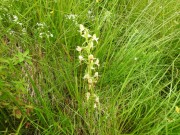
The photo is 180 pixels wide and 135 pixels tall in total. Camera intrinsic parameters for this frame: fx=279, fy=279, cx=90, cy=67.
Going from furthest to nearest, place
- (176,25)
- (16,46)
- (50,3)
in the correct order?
(176,25)
(50,3)
(16,46)

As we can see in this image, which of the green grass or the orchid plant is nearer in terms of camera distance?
the orchid plant

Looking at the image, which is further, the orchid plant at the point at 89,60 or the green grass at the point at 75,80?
the green grass at the point at 75,80

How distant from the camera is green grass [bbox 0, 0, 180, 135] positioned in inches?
56.7

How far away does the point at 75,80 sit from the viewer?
1.53 meters

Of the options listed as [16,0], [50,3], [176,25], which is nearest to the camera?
[16,0]

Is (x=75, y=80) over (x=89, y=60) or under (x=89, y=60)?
under

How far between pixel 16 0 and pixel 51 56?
52 cm

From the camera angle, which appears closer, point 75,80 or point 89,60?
point 89,60

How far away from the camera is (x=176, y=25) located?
2293mm

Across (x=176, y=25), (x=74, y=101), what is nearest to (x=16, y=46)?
(x=74, y=101)

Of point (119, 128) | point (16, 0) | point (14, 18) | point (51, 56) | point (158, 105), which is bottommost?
point (119, 128)

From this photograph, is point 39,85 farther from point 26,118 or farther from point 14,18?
point 14,18

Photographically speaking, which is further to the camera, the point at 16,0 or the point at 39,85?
the point at 16,0

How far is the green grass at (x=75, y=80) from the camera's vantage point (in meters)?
1.44
